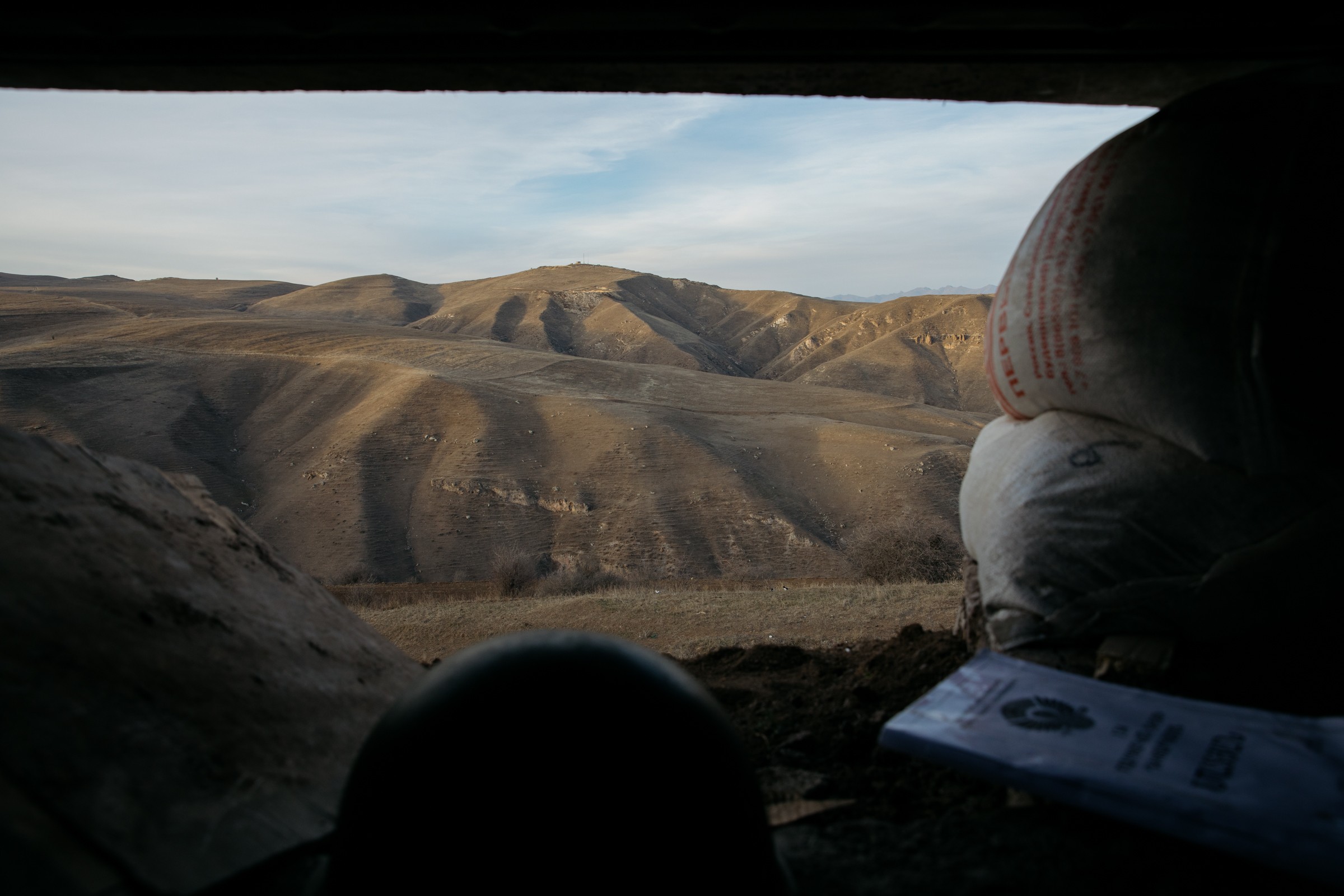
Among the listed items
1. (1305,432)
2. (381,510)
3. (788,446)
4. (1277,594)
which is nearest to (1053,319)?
(1305,432)

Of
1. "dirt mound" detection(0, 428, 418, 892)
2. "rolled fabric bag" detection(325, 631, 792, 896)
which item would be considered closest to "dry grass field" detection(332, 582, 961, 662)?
"dirt mound" detection(0, 428, 418, 892)

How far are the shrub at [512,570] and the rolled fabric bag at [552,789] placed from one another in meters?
11.7

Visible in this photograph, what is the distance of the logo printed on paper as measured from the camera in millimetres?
2750

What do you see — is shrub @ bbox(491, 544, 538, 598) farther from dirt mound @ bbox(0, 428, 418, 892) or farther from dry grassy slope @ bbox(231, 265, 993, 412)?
dry grassy slope @ bbox(231, 265, 993, 412)

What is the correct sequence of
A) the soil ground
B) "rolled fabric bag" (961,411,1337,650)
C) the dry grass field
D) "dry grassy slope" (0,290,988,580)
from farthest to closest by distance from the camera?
"dry grassy slope" (0,290,988,580)
the dry grass field
"rolled fabric bag" (961,411,1337,650)
the soil ground

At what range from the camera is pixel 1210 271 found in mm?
3131

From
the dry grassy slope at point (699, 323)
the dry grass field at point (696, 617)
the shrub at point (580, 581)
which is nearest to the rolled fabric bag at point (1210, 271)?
the dry grass field at point (696, 617)

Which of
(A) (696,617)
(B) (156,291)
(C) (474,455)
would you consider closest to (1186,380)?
(A) (696,617)

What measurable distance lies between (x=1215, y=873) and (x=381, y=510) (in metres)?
27.0

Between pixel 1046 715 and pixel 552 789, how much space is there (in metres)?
1.88

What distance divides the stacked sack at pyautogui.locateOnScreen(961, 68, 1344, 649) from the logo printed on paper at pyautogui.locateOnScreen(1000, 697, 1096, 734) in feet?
1.90

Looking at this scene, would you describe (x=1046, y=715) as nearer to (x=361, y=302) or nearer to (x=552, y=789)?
(x=552, y=789)

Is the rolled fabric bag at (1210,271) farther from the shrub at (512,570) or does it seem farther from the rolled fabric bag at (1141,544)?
the shrub at (512,570)

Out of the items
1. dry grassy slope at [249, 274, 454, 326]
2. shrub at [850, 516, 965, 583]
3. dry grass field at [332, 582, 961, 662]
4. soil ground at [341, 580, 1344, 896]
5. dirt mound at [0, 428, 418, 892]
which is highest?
dry grassy slope at [249, 274, 454, 326]
